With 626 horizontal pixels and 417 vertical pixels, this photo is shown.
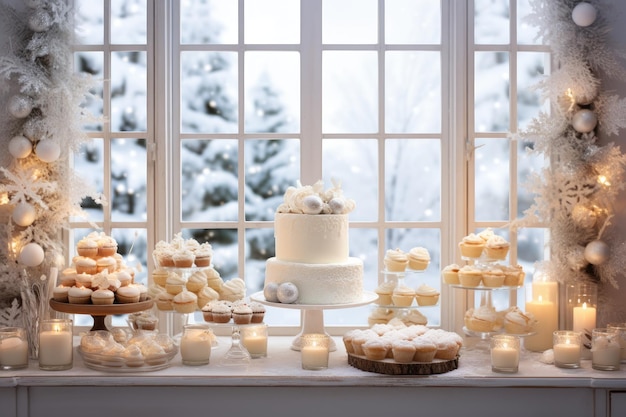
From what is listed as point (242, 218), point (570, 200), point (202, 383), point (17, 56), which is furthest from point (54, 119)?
point (570, 200)

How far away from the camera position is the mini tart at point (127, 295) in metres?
3.13

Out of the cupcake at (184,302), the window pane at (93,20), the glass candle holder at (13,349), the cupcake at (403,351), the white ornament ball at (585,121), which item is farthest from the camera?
the window pane at (93,20)

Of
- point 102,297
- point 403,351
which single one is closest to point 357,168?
point 403,351

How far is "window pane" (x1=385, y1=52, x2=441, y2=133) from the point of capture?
378 centimetres

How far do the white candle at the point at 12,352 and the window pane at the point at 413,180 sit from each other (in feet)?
5.74

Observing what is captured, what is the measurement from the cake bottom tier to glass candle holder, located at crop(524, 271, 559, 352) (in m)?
0.83

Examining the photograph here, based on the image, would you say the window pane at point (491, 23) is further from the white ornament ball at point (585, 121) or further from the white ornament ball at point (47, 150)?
the white ornament ball at point (47, 150)

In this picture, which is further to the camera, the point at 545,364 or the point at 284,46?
the point at 284,46

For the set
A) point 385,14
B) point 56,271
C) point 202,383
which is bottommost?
point 202,383

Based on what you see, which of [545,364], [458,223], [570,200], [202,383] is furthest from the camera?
[458,223]

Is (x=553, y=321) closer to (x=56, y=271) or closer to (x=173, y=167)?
(x=173, y=167)

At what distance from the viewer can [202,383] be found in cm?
296

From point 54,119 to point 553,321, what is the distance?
2323 millimetres

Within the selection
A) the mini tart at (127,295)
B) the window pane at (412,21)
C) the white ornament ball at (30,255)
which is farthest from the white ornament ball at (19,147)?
the window pane at (412,21)
